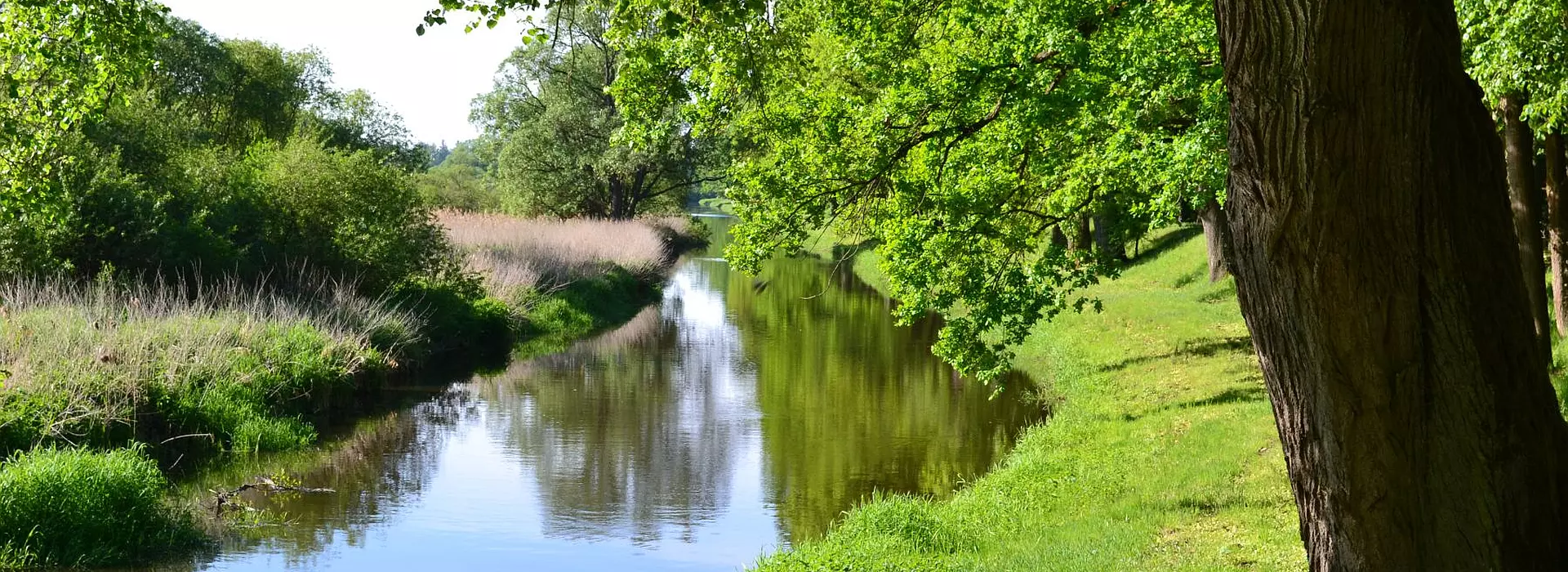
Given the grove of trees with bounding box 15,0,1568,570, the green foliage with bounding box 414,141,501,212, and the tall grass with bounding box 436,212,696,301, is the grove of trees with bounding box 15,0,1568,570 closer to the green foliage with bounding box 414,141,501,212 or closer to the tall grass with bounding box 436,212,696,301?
the tall grass with bounding box 436,212,696,301

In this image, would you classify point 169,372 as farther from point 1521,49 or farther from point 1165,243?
point 1165,243

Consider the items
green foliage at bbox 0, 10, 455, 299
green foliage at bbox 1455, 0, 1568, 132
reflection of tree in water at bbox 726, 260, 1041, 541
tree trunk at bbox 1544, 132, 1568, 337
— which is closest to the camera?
green foliage at bbox 1455, 0, 1568, 132

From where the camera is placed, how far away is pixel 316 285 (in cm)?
2155

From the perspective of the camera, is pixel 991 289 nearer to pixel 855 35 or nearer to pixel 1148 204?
pixel 1148 204

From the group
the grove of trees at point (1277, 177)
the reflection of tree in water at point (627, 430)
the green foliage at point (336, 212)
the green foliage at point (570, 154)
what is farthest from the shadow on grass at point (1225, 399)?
the green foliage at point (570, 154)

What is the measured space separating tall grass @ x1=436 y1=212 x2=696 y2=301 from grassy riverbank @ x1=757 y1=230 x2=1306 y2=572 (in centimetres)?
1382

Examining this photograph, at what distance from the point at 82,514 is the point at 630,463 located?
5.99m

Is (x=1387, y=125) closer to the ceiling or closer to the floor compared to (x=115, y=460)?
closer to the ceiling

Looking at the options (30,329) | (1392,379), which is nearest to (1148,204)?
(1392,379)

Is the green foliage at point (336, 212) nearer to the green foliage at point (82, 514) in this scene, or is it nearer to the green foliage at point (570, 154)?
the green foliage at point (82, 514)

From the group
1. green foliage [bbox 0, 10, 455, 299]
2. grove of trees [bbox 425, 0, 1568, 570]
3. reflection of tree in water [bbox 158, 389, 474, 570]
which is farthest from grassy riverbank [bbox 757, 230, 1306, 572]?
green foliage [bbox 0, 10, 455, 299]

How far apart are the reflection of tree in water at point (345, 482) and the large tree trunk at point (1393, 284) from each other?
9.23m

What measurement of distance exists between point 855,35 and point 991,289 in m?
3.34

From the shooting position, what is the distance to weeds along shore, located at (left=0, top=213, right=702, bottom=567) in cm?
1065
